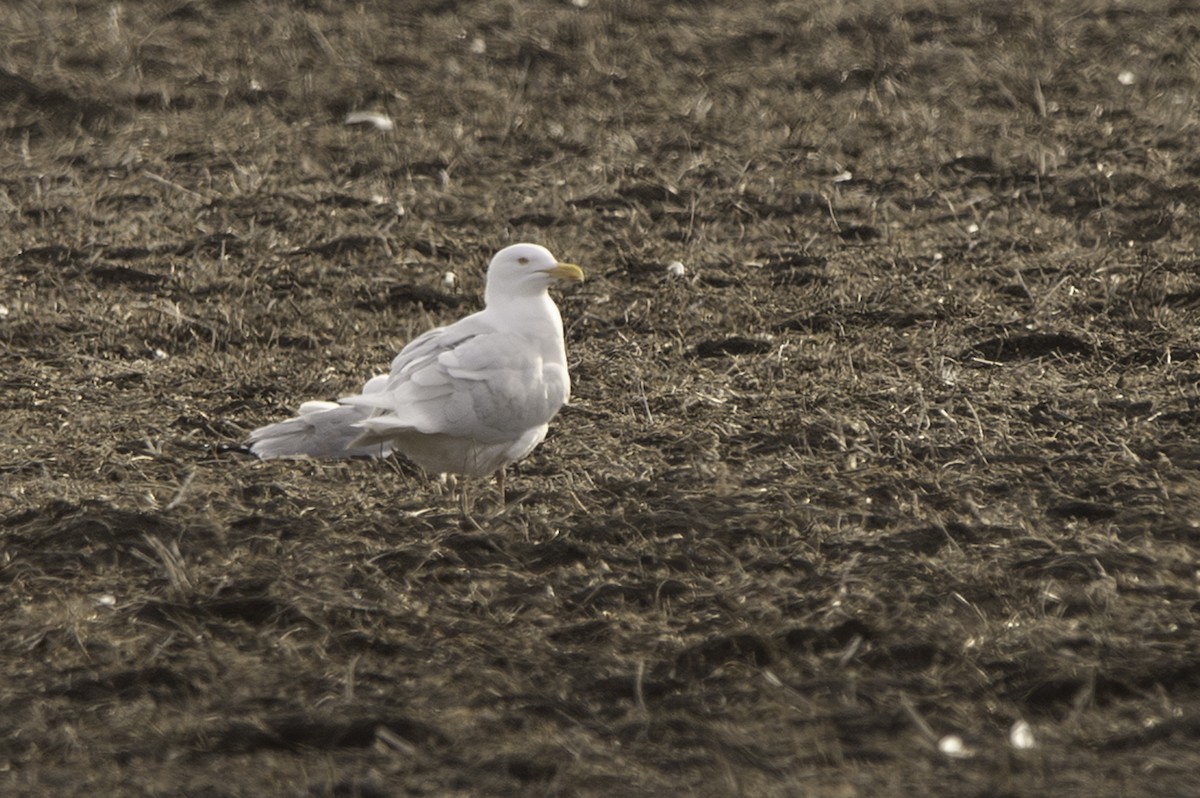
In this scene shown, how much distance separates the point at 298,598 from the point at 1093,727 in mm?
1970

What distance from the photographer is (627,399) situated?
6.12m

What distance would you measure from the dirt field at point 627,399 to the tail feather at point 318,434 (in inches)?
3.8

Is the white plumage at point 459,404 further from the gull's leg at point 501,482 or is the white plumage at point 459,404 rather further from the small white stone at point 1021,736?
the small white stone at point 1021,736

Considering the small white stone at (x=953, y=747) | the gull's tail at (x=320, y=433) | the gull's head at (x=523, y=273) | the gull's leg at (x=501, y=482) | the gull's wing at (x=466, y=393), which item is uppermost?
the gull's head at (x=523, y=273)

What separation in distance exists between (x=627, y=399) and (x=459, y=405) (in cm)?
98

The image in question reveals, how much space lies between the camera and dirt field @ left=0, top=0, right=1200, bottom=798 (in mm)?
4160

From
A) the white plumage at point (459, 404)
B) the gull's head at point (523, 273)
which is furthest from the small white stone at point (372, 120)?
the white plumage at point (459, 404)

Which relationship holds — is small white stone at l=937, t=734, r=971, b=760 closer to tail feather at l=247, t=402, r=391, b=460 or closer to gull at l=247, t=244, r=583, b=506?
gull at l=247, t=244, r=583, b=506

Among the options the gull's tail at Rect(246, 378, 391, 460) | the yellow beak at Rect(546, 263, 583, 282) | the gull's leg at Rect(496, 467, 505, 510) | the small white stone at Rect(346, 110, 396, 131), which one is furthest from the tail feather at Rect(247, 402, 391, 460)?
the small white stone at Rect(346, 110, 396, 131)

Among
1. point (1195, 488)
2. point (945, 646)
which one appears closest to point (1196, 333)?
point (1195, 488)

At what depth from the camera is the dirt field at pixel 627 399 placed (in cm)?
416

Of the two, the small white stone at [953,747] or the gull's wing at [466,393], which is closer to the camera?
the small white stone at [953,747]

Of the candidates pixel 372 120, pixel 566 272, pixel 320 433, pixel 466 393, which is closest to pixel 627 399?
pixel 566 272

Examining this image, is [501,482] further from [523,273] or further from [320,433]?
[523,273]
